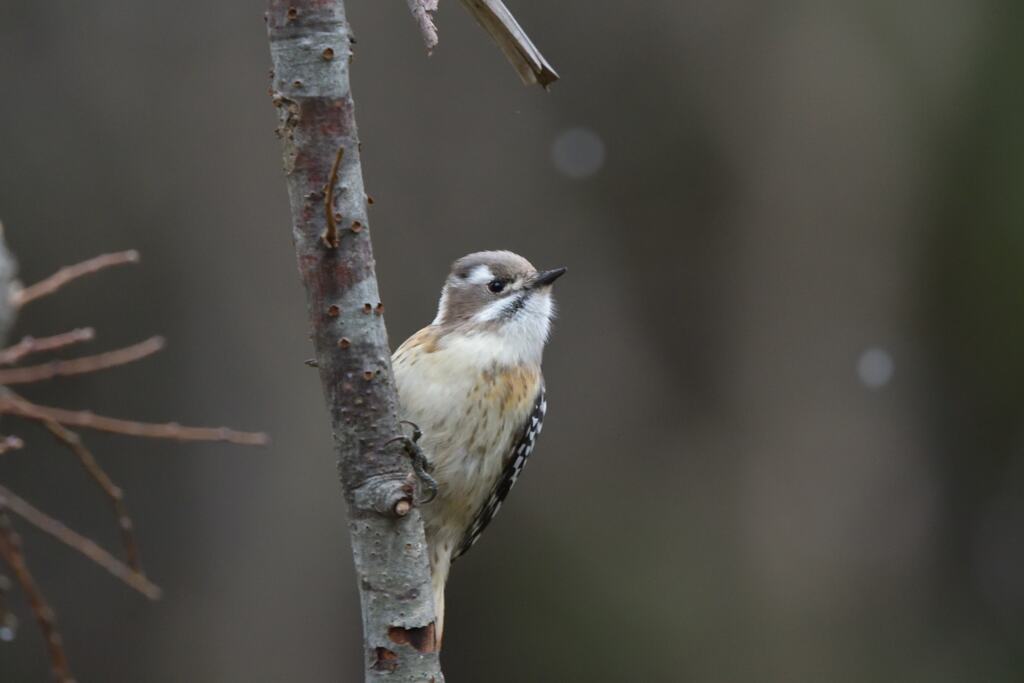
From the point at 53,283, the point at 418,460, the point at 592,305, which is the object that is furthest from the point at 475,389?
the point at 592,305

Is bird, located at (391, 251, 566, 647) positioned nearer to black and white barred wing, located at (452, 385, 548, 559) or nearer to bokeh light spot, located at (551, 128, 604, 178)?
black and white barred wing, located at (452, 385, 548, 559)

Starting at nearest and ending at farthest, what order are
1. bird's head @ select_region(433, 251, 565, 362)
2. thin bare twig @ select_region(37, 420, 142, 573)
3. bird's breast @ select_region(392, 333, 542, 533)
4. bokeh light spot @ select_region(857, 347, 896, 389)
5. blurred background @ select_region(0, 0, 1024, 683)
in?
1. thin bare twig @ select_region(37, 420, 142, 573)
2. bird's breast @ select_region(392, 333, 542, 533)
3. bird's head @ select_region(433, 251, 565, 362)
4. blurred background @ select_region(0, 0, 1024, 683)
5. bokeh light spot @ select_region(857, 347, 896, 389)

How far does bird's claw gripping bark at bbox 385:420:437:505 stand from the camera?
267cm

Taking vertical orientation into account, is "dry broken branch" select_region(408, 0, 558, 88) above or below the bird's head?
above

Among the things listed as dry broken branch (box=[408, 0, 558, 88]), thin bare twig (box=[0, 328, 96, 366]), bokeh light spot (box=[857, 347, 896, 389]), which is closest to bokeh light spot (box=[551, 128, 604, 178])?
bokeh light spot (box=[857, 347, 896, 389])

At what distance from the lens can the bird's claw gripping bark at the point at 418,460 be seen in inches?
105

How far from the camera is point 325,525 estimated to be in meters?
6.88

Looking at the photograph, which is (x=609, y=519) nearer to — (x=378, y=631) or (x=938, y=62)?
(x=938, y=62)

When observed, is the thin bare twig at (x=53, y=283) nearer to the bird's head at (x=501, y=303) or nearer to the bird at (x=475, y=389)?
the bird at (x=475, y=389)

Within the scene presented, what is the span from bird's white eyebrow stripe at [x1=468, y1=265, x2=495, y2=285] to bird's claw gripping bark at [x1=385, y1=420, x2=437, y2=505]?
75cm

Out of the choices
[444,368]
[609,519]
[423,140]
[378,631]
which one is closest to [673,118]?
[423,140]

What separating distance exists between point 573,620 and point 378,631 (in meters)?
5.03

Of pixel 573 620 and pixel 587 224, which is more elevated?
pixel 587 224

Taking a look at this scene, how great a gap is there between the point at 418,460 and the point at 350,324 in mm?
757
